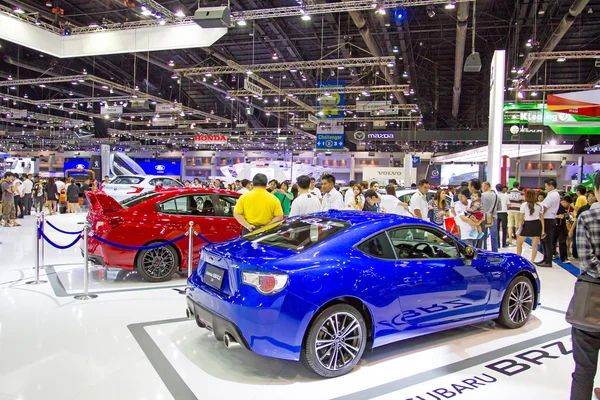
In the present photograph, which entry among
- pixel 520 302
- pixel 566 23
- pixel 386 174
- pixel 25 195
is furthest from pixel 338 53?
pixel 520 302

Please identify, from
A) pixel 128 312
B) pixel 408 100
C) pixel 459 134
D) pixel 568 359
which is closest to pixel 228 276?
pixel 128 312

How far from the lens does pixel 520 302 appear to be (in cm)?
457

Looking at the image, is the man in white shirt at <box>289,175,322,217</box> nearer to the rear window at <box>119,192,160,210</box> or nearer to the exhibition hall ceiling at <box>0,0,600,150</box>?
the rear window at <box>119,192,160,210</box>

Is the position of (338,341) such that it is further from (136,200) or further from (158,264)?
(136,200)

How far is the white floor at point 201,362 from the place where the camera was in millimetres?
3098

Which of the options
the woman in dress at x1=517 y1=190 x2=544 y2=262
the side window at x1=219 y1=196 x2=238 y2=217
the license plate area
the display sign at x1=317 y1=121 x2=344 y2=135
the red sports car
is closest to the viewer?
the license plate area

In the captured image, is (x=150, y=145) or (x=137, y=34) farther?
(x=150, y=145)

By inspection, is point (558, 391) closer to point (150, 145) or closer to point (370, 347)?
point (370, 347)

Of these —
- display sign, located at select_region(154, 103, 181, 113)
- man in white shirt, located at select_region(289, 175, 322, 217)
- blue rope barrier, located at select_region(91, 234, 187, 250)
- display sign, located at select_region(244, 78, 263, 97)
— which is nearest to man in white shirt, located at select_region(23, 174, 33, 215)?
display sign, located at select_region(154, 103, 181, 113)

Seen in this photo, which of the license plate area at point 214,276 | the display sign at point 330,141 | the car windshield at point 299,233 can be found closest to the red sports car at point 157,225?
the car windshield at point 299,233

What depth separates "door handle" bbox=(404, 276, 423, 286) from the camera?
3576 millimetres

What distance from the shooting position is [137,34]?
11.9 m

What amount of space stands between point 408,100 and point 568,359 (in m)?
23.0

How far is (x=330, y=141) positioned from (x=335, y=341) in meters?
16.9
